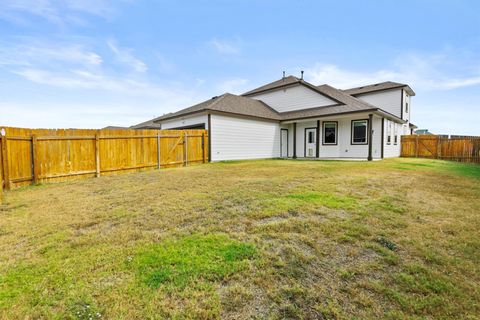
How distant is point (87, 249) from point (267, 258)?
2210 millimetres

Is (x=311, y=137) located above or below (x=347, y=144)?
above

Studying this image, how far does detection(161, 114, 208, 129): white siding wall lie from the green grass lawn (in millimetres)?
9613

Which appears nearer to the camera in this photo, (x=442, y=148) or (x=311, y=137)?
(x=311, y=137)

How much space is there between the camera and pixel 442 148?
57.2 feet

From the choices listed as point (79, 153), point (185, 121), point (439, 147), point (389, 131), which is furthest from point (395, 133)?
point (79, 153)

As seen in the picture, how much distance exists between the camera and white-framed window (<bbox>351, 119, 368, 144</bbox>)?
47.8 ft

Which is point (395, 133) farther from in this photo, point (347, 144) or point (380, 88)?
point (380, 88)

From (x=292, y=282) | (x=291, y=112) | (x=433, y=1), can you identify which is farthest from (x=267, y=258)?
(x=291, y=112)

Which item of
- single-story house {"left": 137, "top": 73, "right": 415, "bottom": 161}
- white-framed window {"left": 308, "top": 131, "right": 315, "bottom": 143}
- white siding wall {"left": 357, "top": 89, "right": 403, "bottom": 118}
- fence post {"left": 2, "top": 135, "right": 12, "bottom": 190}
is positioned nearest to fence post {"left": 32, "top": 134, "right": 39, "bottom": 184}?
fence post {"left": 2, "top": 135, "right": 12, "bottom": 190}

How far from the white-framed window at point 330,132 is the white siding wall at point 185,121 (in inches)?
341

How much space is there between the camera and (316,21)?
38.0ft

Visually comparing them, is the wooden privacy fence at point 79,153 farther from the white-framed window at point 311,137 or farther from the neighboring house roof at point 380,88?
A: the neighboring house roof at point 380,88

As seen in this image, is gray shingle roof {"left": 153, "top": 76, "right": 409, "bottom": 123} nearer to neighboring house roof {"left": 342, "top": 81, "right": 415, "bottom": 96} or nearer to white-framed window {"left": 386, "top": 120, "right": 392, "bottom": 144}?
white-framed window {"left": 386, "top": 120, "right": 392, "bottom": 144}

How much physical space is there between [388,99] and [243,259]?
25324 millimetres
